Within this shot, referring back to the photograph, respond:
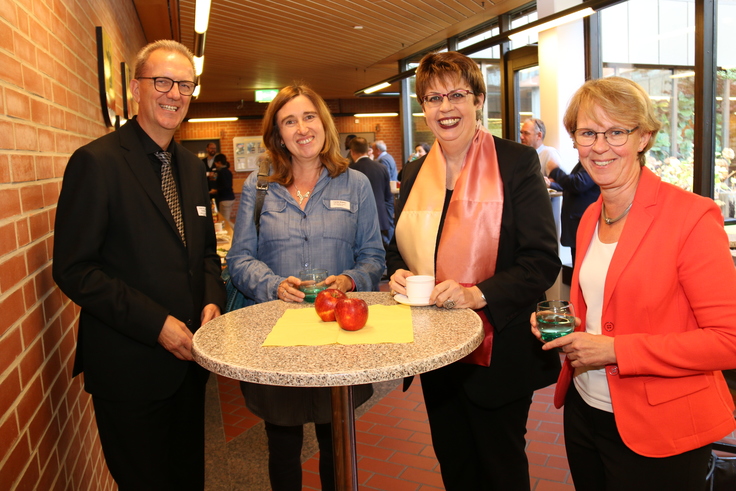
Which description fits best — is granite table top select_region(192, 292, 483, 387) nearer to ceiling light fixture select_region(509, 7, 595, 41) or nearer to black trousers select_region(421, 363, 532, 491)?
black trousers select_region(421, 363, 532, 491)

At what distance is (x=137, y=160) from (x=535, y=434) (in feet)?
8.70

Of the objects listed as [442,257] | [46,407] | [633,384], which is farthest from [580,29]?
[46,407]

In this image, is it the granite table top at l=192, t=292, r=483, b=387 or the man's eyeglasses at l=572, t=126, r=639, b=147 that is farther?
the man's eyeglasses at l=572, t=126, r=639, b=147

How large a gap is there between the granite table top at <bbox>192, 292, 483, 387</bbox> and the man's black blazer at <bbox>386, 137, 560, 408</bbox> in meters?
0.19

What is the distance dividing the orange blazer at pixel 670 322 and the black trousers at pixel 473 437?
0.52 meters

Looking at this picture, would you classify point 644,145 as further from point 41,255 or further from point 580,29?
point 580,29

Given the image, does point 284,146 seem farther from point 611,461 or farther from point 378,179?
point 378,179

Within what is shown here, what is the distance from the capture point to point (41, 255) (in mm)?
1797

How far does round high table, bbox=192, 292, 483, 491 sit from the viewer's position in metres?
1.22

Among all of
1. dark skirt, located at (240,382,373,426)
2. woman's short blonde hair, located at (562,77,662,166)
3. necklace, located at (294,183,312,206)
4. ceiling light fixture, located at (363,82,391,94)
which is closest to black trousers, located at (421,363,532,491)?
dark skirt, located at (240,382,373,426)

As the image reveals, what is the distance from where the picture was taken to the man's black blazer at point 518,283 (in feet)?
5.91

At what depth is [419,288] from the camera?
176 cm

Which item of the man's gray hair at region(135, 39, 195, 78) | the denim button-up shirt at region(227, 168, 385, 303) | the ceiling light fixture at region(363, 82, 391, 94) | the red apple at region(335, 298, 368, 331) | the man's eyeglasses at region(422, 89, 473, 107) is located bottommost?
the red apple at region(335, 298, 368, 331)

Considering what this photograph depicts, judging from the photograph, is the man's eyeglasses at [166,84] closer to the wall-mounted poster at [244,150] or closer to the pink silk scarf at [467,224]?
the pink silk scarf at [467,224]
